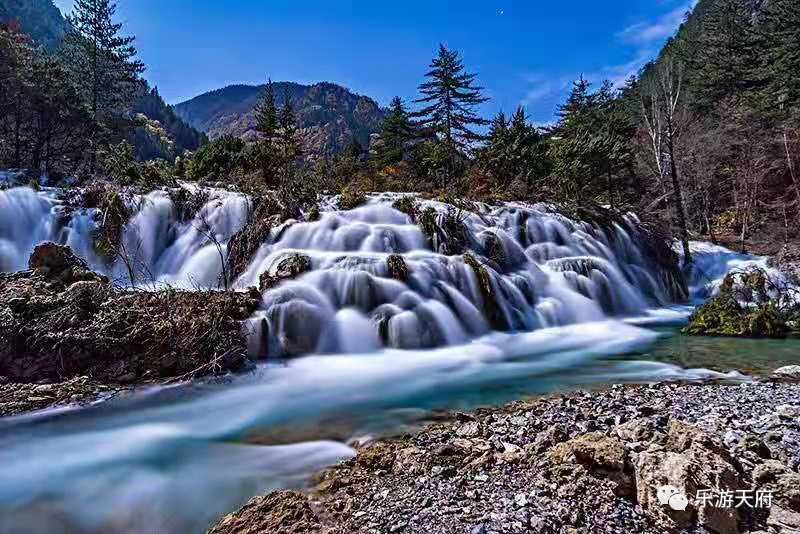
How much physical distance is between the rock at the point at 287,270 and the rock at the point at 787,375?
894cm

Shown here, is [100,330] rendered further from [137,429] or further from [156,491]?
[156,491]

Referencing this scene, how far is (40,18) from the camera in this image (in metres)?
128

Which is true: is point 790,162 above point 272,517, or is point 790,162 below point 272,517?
above

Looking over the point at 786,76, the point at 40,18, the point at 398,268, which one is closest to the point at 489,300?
the point at 398,268

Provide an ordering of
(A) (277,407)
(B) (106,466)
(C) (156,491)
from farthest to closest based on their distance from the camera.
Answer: (A) (277,407), (B) (106,466), (C) (156,491)

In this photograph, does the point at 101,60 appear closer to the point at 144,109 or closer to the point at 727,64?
the point at 727,64

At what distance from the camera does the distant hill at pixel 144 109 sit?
7112cm

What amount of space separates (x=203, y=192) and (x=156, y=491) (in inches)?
516

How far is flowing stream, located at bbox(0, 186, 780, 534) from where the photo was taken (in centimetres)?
434

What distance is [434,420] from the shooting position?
5.64 m

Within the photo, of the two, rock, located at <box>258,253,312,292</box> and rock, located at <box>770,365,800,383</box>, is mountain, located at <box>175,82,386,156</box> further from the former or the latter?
rock, located at <box>770,365,800,383</box>

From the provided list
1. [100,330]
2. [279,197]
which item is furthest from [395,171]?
[100,330]

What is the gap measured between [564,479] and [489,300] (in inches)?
334

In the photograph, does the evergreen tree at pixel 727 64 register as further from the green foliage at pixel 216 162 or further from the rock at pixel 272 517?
the rock at pixel 272 517
